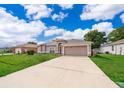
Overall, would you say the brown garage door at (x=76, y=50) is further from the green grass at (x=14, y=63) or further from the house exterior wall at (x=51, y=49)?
the green grass at (x=14, y=63)

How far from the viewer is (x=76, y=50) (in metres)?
28.4

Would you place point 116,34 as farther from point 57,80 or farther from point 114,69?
point 57,80

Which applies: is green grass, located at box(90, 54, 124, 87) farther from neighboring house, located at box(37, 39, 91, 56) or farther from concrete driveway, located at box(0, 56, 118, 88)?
neighboring house, located at box(37, 39, 91, 56)

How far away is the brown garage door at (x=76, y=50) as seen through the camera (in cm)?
2756

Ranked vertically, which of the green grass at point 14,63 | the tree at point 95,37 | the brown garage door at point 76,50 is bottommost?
the green grass at point 14,63

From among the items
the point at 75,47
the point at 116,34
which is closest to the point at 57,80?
the point at 75,47

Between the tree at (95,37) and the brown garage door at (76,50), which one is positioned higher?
the tree at (95,37)

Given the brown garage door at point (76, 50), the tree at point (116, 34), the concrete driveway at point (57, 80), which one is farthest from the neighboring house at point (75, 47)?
the tree at point (116, 34)

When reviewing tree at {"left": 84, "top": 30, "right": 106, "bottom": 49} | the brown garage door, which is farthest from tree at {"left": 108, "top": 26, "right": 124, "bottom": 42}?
the brown garage door

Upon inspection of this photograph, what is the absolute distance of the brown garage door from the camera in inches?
1085
